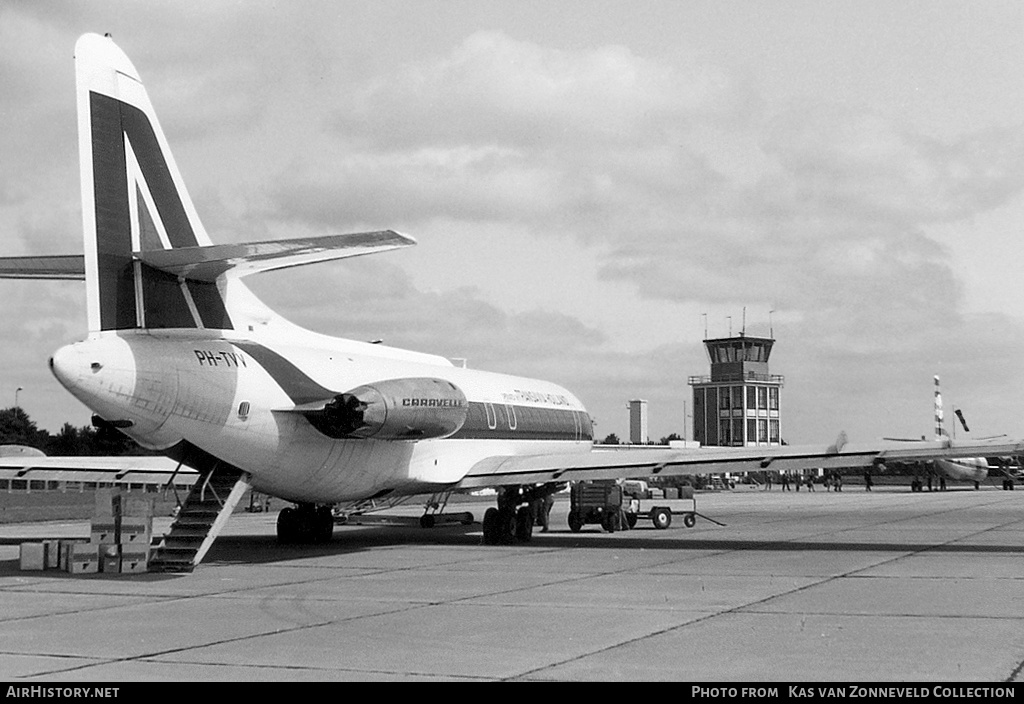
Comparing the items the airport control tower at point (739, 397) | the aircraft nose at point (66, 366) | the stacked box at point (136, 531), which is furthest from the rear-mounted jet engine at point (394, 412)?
the airport control tower at point (739, 397)

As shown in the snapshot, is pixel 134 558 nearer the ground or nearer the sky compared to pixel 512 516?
nearer the ground

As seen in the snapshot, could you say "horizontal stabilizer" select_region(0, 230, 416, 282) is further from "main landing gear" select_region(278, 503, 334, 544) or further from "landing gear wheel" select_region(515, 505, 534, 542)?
"landing gear wheel" select_region(515, 505, 534, 542)

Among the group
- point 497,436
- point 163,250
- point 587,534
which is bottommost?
point 587,534

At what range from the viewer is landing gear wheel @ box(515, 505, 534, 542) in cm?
2666

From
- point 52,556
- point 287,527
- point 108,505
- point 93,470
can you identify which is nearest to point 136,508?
point 108,505

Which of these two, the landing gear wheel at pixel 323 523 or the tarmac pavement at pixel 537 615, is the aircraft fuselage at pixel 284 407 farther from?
the landing gear wheel at pixel 323 523

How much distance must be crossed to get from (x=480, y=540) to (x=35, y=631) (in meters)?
16.7

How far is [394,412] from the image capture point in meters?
21.7

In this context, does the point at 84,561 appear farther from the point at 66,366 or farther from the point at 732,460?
the point at 732,460
